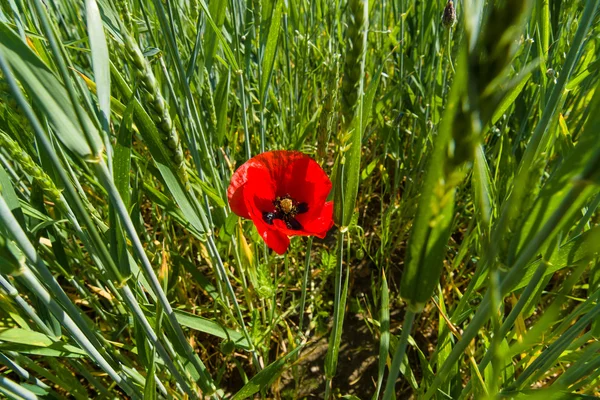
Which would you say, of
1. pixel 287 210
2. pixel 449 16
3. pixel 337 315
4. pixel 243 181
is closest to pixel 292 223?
pixel 287 210

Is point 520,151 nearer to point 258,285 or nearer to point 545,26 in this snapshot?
point 545,26

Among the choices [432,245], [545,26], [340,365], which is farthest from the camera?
[340,365]

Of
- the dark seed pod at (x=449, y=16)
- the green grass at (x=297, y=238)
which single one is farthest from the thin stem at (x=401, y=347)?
the dark seed pod at (x=449, y=16)

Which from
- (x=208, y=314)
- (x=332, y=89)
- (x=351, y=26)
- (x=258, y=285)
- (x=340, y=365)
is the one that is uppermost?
(x=351, y=26)

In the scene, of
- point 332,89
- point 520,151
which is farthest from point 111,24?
point 520,151

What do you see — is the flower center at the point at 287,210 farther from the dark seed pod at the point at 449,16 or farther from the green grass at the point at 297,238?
the dark seed pod at the point at 449,16

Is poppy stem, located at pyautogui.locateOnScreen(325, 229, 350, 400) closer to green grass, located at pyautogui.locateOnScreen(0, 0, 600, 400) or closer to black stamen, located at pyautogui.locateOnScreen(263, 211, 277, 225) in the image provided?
green grass, located at pyautogui.locateOnScreen(0, 0, 600, 400)

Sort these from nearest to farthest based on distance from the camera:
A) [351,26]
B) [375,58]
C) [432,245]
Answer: [432,245]
[351,26]
[375,58]
